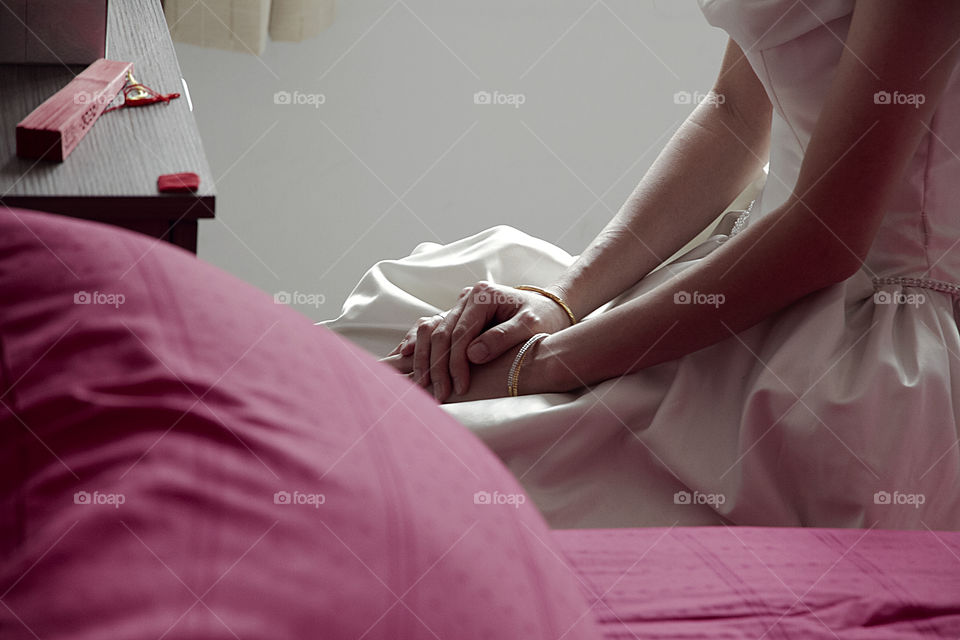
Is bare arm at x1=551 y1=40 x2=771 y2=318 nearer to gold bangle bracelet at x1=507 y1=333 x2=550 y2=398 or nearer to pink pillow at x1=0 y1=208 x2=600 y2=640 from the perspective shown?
gold bangle bracelet at x1=507 y1=333 x2=550 y2=398

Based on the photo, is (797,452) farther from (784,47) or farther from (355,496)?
(355,496)

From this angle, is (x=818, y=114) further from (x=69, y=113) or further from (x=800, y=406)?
(x=69, y=113)

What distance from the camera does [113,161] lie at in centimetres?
79

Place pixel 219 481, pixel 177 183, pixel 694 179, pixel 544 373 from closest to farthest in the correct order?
pixel 219 481
pixel 177 183
pixel 544 373
pixel 694 179

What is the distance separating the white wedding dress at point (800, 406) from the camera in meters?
0.75

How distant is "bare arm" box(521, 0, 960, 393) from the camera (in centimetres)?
73

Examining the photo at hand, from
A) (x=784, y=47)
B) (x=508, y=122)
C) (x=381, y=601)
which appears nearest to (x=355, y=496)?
(x=381, y=601)

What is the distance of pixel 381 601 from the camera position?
0.32 m

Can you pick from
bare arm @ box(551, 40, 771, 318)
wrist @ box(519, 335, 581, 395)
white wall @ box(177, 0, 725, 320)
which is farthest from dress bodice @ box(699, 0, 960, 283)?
white wall @ box(177, 0, 725, 320)

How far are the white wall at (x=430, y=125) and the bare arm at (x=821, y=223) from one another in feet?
4.08

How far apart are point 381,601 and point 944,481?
592 millimetres

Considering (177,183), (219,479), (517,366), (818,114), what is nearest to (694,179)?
(818,114)

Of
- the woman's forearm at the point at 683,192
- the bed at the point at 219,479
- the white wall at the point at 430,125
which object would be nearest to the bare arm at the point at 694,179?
the woman's forearm at the point at 683,192

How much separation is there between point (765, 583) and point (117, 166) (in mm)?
586
